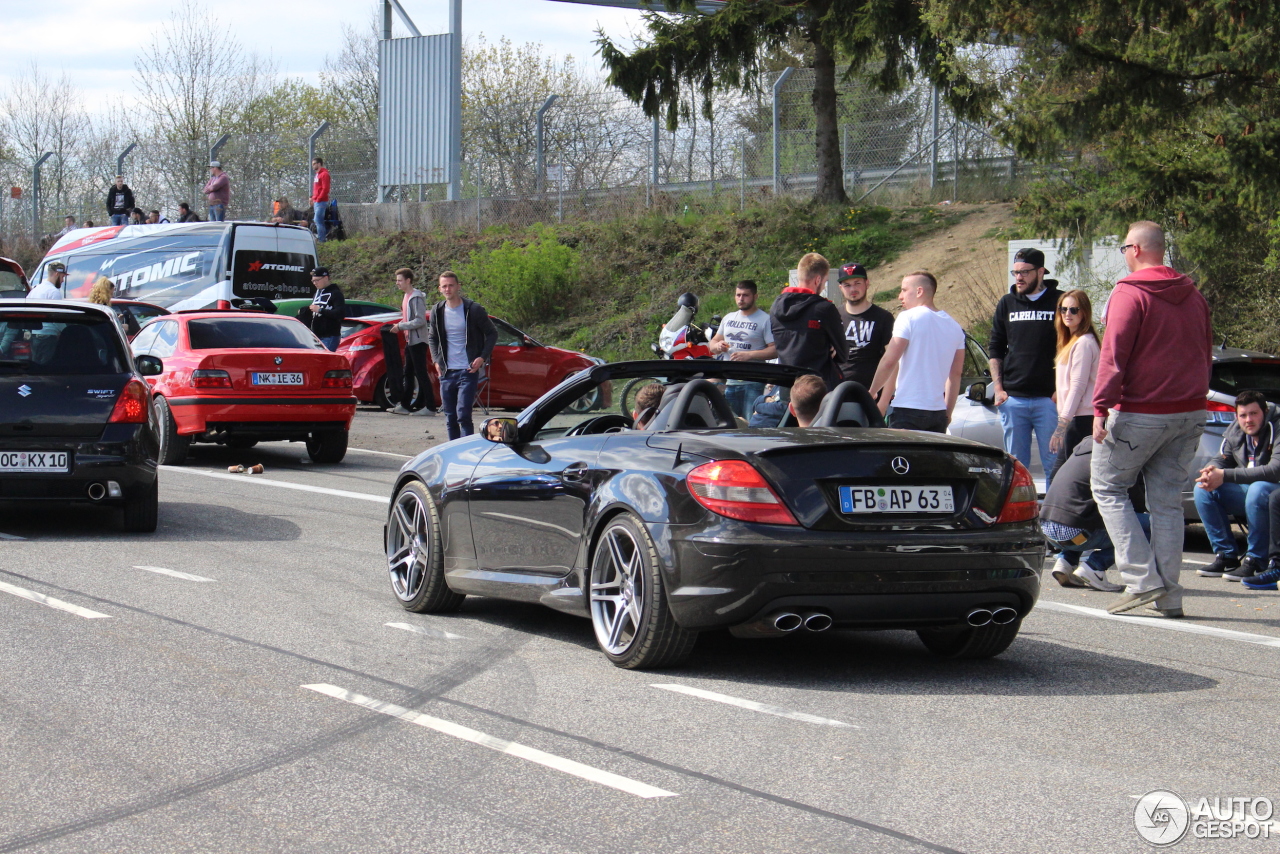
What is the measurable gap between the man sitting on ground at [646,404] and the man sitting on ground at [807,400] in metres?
0.63

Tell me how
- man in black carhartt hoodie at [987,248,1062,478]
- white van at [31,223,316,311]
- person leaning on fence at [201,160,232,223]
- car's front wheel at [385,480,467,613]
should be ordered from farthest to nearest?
person leaning on fence at [201,160,232,223]
white van at [31,223,316,311]
man in black carhartt hoodie at [987,248,1062,478]
car's front wheel at [385,480,467,613]

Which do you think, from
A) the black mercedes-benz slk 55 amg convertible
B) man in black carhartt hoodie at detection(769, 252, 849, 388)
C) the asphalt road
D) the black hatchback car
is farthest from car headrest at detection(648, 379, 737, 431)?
the black hatchback car

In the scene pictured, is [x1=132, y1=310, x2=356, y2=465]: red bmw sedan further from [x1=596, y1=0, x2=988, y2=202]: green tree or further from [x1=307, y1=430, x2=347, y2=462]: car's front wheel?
[x1=596, y1=0, x2=988, y2=202]: green tree

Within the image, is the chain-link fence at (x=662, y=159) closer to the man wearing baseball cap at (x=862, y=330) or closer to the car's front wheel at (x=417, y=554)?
the man wearing baseball cap at (x=862, y=330)

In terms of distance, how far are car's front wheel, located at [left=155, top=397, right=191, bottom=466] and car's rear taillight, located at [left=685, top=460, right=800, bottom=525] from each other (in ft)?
33.6

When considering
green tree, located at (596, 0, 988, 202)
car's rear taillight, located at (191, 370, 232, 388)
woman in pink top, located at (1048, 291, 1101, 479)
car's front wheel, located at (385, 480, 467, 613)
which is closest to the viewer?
car's front wheel, located at (385, 480, 467, 613)

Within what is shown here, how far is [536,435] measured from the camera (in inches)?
278

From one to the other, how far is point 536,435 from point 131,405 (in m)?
4.38

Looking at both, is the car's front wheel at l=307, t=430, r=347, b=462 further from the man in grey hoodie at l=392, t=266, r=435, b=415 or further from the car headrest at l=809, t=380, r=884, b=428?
the car headrest at l=809, t=380, r=884, b=428

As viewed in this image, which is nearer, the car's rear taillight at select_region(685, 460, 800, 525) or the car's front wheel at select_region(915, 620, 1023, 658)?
the car's rear taillight at select_region(685, 460, 800, 525)

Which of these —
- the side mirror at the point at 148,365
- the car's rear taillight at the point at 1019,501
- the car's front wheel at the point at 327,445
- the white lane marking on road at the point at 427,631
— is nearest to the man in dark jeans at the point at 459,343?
the car's front wheel at the point at 327,445

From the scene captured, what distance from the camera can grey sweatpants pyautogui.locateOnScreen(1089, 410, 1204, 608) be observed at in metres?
7.36

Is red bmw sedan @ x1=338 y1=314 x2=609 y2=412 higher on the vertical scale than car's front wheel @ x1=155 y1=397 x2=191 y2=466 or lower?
higher

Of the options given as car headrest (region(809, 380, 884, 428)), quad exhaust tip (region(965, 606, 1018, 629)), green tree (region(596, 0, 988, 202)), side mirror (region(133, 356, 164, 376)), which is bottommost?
quad exhaust tip (region(965, 606, 1018, 629))
